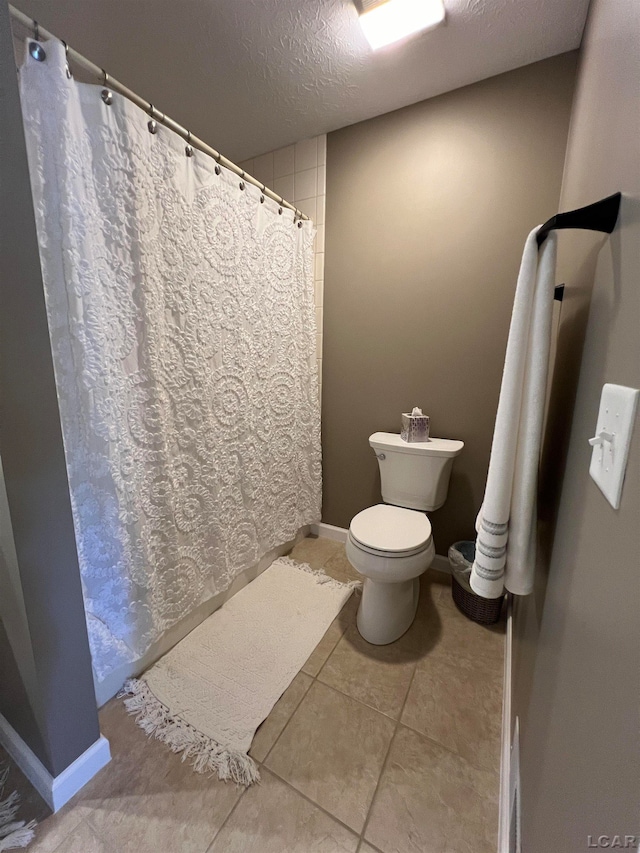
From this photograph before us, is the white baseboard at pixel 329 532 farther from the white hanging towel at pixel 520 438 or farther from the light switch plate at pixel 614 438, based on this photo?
the light switch plate at pixel 614 438

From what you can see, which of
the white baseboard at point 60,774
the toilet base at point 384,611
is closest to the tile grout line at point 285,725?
the toilet base at point 384,611

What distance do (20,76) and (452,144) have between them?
1551 millimetres

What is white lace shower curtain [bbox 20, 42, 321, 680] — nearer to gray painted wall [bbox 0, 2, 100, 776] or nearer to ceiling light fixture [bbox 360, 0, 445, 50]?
gray painted wall [bbox 0, 2, 100, 776]

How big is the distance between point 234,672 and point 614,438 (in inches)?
55.1

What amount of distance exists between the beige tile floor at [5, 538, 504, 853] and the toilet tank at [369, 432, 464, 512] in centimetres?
65

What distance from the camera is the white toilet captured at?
126cm

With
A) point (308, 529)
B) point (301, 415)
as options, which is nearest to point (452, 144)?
point (301, 415)

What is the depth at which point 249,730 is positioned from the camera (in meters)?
1.04

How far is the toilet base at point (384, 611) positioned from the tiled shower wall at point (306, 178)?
126cm

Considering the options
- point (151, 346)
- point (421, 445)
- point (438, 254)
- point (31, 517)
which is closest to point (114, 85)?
point (151, 346)

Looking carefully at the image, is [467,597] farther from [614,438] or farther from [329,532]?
[614,438]

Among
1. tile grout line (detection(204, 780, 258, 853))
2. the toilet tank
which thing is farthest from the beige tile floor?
the toilet tank

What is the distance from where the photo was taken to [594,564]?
0.39m

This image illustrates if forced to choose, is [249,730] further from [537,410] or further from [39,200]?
[39,200]
